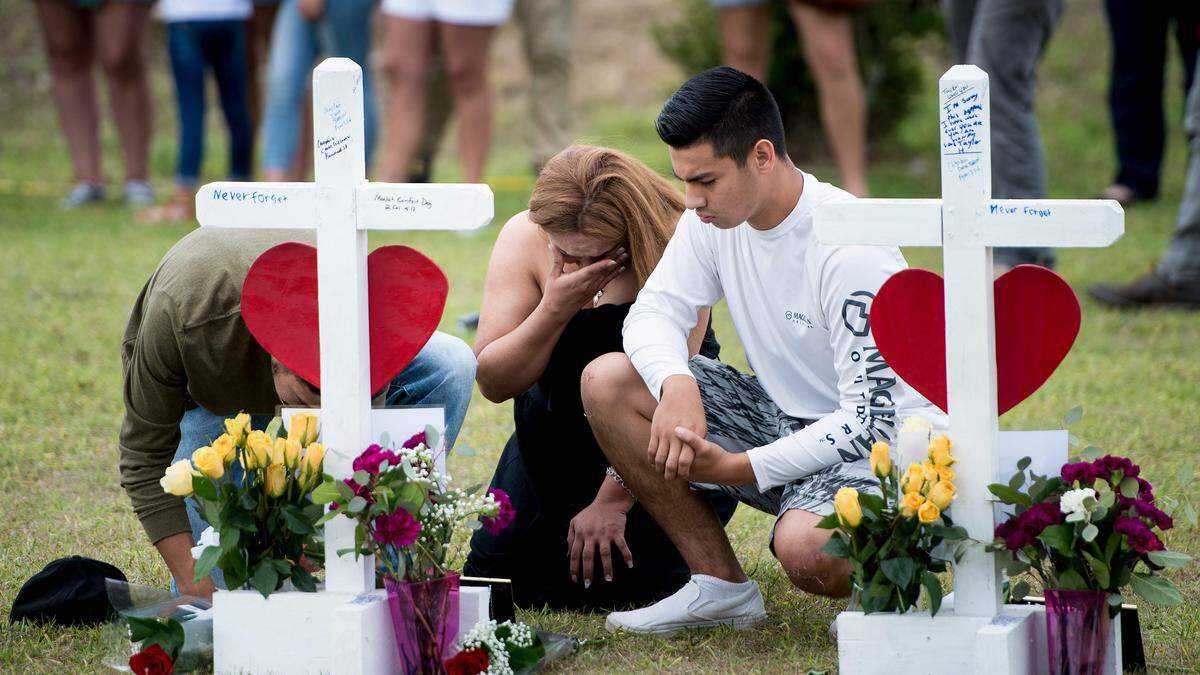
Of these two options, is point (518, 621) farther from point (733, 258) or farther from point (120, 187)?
point (120, 187)

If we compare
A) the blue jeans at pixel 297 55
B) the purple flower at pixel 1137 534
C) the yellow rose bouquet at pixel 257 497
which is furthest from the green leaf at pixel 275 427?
the blue jeans at pixel 297 55

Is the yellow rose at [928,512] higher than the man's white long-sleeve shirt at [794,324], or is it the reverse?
the man's white long-sleeve shirt at [794,324]

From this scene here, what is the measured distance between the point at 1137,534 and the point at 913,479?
354mm

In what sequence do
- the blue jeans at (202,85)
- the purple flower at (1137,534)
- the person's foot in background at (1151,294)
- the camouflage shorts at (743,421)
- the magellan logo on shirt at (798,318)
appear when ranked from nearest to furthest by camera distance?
1. the purple flower at (1137,534)
2. the magellan logo on shirt at (798,318)
3. the camouflage shorts at (743,421)
4. the person's foot in background at (1151,294)
5. the blue jeans at (202,85)

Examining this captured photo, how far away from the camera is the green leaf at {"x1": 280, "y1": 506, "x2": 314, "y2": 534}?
247 cm

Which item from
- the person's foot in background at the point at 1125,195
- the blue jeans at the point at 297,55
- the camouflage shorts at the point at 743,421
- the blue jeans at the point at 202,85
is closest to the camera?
the camouflage shorts at the point at 743,421

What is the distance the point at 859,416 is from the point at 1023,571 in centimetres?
45

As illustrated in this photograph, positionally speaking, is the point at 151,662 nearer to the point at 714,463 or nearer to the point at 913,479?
the point at 714,463

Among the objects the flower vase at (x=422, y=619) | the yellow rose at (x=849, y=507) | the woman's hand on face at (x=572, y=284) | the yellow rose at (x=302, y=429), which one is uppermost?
the woman's hand on face at (x=572, y=284)

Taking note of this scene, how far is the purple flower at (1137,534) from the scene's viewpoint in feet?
7.34

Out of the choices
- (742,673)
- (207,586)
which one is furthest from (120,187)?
(742,673)

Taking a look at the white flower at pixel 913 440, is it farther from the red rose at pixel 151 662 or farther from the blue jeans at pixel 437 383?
the red rose at pixel 151 662

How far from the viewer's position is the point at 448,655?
A: 251cm

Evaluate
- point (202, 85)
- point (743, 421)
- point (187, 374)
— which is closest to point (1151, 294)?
point (743, 421)
